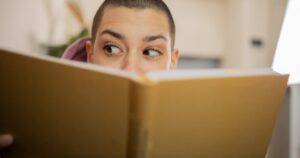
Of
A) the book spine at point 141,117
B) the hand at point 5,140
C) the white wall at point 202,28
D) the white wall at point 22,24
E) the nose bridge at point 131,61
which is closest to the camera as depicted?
the book spine at point 141,117

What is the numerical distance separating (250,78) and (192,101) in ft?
0.32

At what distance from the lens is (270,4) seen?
191 cm

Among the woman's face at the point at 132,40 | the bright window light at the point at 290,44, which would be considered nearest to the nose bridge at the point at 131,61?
the woman's face at the point at 132,40

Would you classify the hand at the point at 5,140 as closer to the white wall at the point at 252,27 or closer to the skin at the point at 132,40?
the skin at the point at 132,40

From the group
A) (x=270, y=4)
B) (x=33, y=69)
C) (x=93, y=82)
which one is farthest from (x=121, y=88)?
(x=270, y=4)

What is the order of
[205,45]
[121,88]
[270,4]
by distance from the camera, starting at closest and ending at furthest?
[121,88], [270,4], [205,45]

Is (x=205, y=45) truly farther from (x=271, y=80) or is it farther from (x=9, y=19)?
(x=271, y=80)

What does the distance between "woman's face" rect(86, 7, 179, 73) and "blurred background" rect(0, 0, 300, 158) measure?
716mm

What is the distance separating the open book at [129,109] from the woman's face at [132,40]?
0.66 ft

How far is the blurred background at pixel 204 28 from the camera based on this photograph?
1336mm

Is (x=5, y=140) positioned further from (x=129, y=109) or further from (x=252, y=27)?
(x=252, y=27)

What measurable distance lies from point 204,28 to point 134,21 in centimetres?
149

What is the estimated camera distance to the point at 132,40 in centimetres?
54

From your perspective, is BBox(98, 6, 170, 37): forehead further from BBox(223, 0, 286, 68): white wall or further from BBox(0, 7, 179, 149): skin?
BBox(223, 0, 286, 68): white wall
